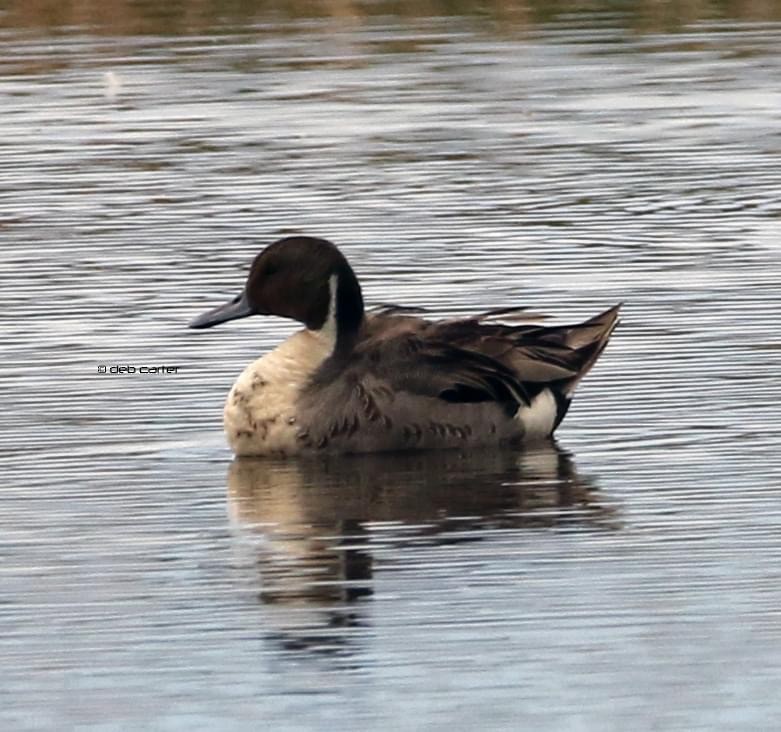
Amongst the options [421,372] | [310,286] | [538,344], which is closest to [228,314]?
[310,286]

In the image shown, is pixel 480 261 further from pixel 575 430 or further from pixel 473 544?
pixel 473 544

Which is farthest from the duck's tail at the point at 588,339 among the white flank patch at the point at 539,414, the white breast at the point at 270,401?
the white breast at the point at 270,401

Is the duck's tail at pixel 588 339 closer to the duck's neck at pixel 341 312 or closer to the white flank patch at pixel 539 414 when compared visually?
the white flank patch at pixel 539 414

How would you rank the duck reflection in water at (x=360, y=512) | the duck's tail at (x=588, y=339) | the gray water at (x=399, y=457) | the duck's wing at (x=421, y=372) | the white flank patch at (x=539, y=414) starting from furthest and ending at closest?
the duck's tail at (x=588, y=339), the white flank patch at (x=539, y=414), the duck's wing at (x=421, y=372), the duck reflection in water at (x=360, y=512), the gray water at (x=399, y=457)

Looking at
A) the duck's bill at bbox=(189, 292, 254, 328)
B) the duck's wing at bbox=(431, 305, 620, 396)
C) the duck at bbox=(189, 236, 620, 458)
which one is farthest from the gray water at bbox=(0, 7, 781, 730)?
the duck's bill at bbox=(189, 292, 254, 328)

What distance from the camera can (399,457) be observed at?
1091cm

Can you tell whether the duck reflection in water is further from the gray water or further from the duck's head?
the duck's head

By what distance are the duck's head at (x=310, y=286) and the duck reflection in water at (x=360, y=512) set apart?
61 centimetres

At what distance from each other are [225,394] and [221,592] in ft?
10.4

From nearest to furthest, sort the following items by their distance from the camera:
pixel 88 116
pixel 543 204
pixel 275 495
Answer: pixel 275 495, pixel 543 204, pixel 88 116

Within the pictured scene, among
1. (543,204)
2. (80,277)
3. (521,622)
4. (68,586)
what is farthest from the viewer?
(543,204)

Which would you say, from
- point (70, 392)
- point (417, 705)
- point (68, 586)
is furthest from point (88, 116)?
point (417, 705)

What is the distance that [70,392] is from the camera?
38.5 ft

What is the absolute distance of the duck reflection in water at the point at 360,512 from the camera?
28.0 feet
